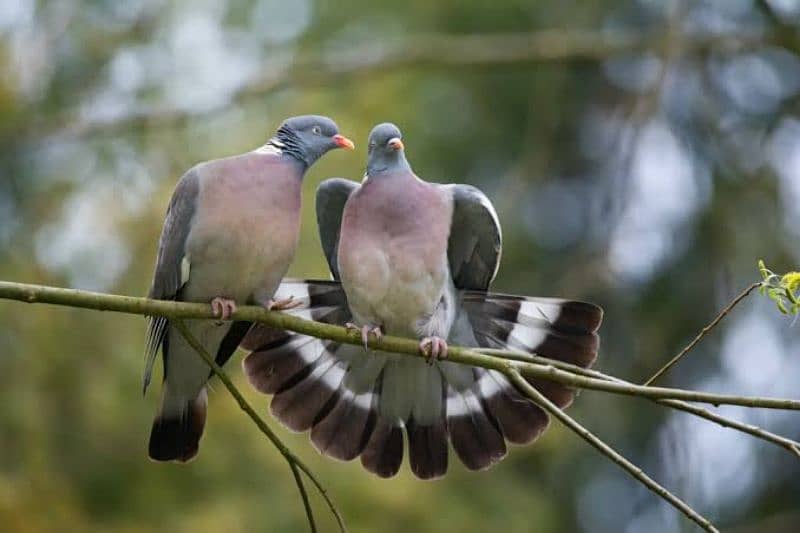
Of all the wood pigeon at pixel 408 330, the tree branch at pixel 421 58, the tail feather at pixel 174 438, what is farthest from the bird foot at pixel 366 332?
the tree branch at pixel 421 58

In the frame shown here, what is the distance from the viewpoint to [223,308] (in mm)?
4551

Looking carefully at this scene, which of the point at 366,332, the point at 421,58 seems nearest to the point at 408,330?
the point at 366,332

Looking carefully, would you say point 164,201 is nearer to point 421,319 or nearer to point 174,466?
point 174,466

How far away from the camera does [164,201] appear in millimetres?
8344

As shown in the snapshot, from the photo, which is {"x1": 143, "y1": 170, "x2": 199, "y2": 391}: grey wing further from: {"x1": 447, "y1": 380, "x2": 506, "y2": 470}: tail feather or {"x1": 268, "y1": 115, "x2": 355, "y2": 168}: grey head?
{"x1": 447, "y1": 380, "x2": 506, "y2": 470}: tail feather

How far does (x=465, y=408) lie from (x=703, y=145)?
3445 millimetres

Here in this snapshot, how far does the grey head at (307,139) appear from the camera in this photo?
5.11 meters

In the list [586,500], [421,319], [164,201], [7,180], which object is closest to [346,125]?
[164,201]

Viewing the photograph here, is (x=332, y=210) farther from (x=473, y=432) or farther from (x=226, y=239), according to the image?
(x=473, y=432)

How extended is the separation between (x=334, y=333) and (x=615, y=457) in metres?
0.97

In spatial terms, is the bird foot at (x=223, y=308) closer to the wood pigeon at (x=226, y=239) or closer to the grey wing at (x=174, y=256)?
the wood pigeon at (x=226, y=239)

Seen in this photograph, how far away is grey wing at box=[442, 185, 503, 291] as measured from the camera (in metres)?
5.12

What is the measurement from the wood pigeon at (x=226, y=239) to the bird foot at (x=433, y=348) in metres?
0.52

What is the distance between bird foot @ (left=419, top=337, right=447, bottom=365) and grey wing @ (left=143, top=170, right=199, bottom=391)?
3.07ft
